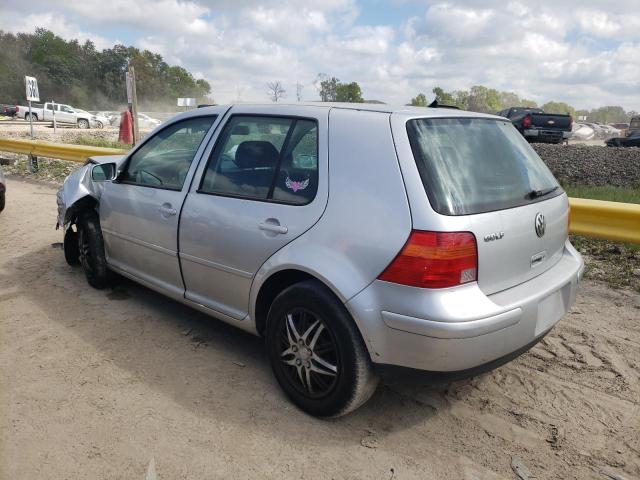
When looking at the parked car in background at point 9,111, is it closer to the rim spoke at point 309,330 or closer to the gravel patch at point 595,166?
the gravel patch at point 595,166

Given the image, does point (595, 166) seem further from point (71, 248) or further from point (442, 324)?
point (71, 248)

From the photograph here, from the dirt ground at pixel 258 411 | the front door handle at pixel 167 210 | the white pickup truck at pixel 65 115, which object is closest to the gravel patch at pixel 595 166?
the dirt ground at pixel 258 411

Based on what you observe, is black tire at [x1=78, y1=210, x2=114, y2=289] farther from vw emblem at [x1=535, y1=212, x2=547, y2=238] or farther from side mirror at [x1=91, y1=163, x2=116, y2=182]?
vw emblem at [x1=535, y1=212, x2=547, y2=238]

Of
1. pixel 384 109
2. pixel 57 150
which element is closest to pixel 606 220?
pixel 384 109

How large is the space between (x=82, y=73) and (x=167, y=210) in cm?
8892

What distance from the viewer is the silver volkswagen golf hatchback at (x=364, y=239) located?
2.44 m

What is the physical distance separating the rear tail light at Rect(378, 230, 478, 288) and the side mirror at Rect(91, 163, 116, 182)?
3058mm

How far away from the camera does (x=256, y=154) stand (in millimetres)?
3324

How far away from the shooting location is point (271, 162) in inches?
125

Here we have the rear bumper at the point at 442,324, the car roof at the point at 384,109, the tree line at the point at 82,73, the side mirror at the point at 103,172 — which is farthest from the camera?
the tree line at the point at 82,73

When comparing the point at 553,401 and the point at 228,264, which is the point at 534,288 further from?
the point at 228,264

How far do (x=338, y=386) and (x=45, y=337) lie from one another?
2.38 metres

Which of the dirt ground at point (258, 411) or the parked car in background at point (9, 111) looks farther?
the parked car in background at point (9, 111)

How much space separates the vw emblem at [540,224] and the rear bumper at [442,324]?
1.16 feet
